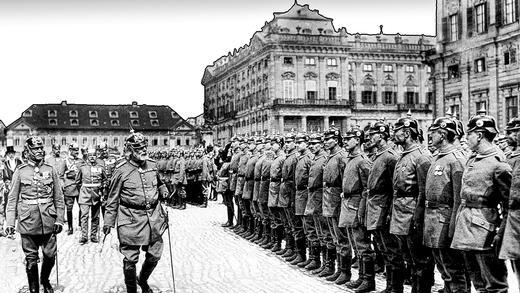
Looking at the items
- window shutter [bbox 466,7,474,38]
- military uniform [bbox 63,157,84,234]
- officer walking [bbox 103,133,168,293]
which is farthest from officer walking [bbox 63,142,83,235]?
window shutter [bbox 466,7,474,38]

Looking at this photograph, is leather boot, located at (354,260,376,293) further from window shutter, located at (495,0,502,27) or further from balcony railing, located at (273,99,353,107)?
balcony railing, located at (273,99,353,107)

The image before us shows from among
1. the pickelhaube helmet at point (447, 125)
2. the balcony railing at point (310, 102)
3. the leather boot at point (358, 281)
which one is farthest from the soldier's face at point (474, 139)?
the balcony railing at point (310, 102)

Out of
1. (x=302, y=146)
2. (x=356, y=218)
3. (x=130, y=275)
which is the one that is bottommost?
(x=130, y=275)

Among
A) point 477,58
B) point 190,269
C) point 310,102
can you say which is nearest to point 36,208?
point 190,269

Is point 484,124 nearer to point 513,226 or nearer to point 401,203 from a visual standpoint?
point 513,226

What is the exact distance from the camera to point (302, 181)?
1145 centimetres

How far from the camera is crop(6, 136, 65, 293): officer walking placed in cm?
906

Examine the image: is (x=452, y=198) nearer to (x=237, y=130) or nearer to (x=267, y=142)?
(x=267, y=142)

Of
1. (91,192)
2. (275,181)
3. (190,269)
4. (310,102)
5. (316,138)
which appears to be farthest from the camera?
(310,102)

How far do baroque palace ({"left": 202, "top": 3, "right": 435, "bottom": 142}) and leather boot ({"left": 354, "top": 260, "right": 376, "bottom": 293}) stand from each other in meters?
53.7

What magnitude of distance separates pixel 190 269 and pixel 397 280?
412cm

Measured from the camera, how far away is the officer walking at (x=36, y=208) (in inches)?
357

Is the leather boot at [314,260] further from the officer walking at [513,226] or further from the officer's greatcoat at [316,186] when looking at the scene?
the officer walking at [513,226]

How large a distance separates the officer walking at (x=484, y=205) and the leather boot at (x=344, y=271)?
304 cm
